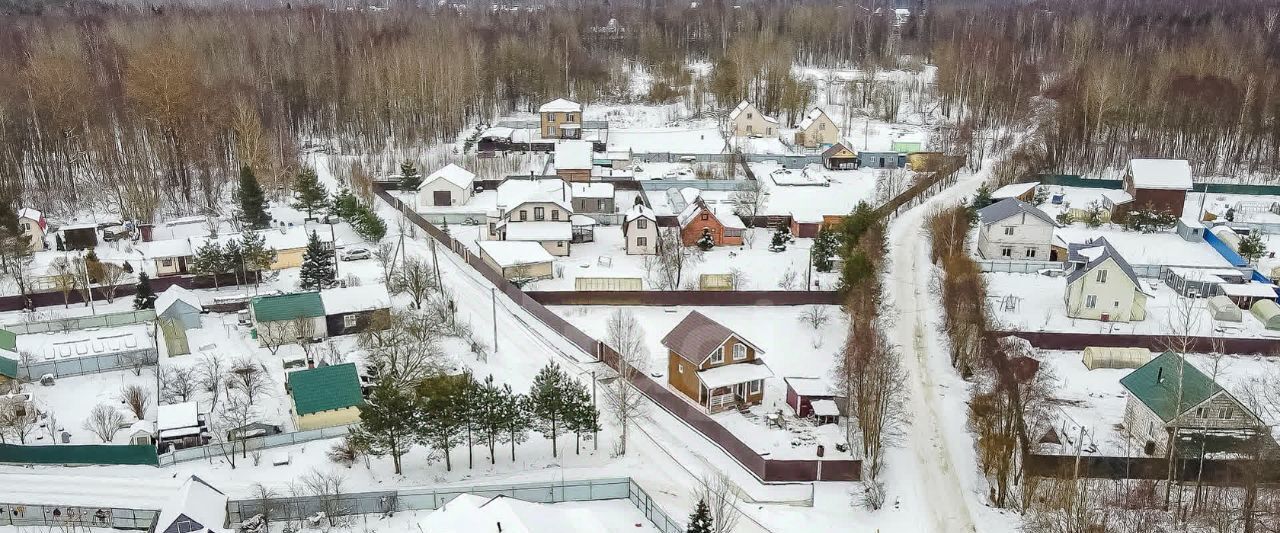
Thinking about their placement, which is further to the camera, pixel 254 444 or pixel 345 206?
pixel 345 206

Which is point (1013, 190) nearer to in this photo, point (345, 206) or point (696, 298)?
point (696, 298)

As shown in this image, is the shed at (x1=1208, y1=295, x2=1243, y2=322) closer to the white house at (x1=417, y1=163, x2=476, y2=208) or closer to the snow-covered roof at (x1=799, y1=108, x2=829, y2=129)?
the snow-covered roof at (x1=799, y1=108, x2=829, y2=129)

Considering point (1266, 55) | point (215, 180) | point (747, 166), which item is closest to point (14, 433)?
point (215, 180)

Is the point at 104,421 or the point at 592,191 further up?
the point at 592,191

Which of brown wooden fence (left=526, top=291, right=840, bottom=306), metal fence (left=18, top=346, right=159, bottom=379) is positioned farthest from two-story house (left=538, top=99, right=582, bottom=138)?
metal fence (left=18, top=346, right=159, bottom=379)

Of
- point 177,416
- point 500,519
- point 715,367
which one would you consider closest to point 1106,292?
point 715,367

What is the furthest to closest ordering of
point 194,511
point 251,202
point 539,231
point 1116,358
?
point 251,202 → point 539,231 → point 1116,358 → point 194,511

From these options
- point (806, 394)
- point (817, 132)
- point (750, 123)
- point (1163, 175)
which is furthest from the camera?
point (750, 123)

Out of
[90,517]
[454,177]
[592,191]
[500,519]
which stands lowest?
[90,517]

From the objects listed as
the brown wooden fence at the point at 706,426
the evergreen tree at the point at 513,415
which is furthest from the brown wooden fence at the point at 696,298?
the evergreen tree at the point at 513,415
